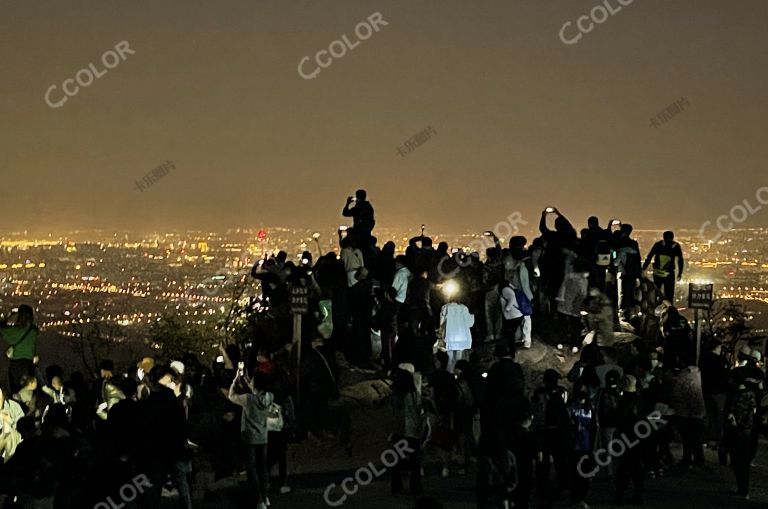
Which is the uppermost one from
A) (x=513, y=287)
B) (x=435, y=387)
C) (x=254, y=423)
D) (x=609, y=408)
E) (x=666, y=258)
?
(x=666, y=258)

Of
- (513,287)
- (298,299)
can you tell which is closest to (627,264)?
(513,287)

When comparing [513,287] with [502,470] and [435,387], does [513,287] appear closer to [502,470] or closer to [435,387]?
[435,387]

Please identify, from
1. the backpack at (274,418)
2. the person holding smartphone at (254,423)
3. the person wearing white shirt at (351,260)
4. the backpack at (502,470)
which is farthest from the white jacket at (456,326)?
the backpack at (502,470)

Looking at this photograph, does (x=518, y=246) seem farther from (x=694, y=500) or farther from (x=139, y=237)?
A: (x=139, y=237)

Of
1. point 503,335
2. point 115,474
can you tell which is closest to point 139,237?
point 503,335

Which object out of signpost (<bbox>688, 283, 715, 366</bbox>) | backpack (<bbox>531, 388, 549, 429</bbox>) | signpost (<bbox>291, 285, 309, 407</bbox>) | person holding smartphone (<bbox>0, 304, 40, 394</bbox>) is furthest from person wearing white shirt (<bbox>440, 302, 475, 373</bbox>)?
person holding smartphone (<bbox>0, 304, 40, 394</bbox>)
